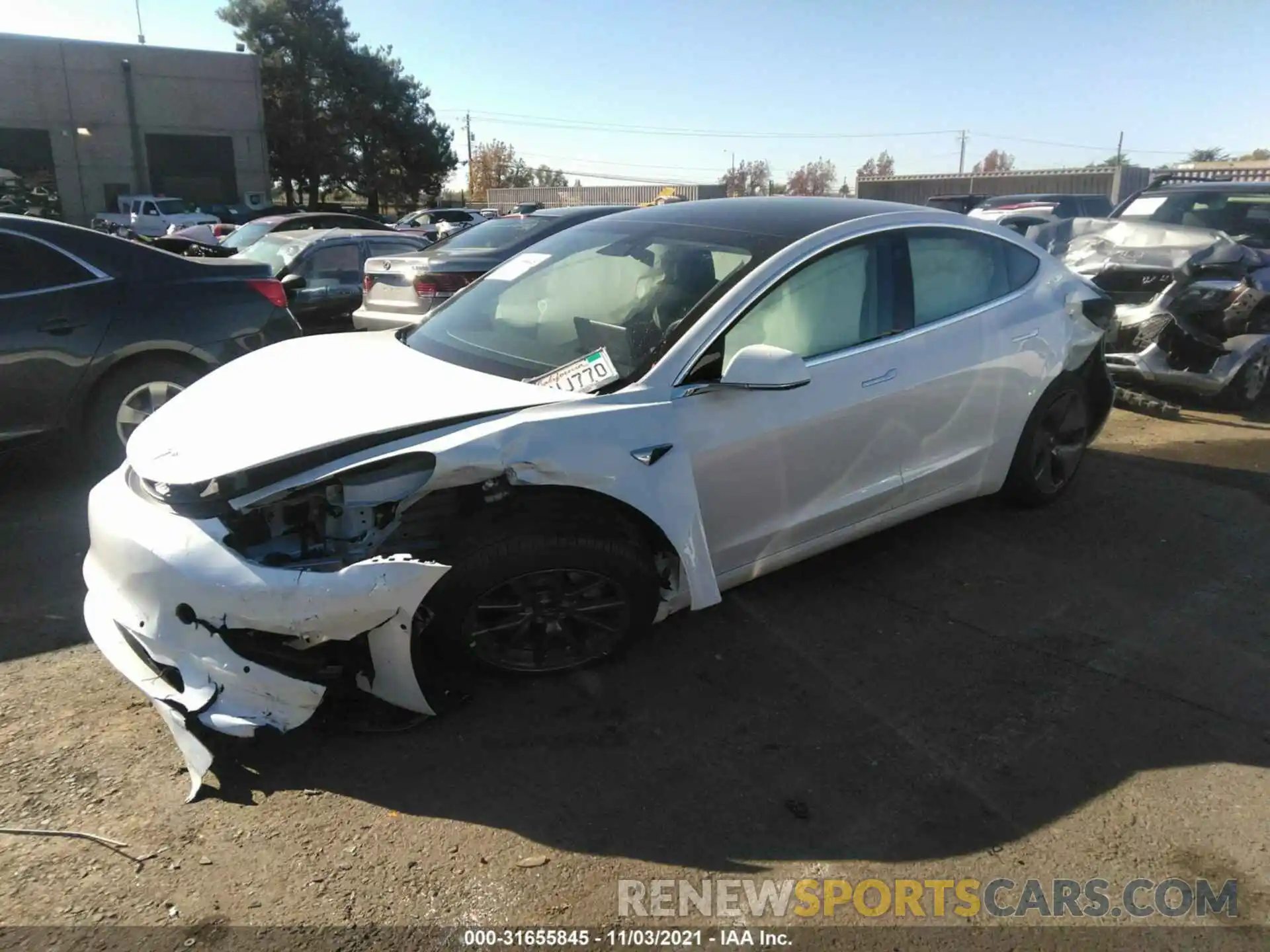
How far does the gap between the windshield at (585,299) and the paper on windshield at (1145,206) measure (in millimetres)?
7301

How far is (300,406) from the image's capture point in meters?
3.16

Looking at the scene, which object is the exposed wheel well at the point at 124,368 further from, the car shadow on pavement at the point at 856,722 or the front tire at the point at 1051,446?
the front tire at the point at 1051,446

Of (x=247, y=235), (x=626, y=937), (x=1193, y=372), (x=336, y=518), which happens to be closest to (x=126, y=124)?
(x=247, y=235)

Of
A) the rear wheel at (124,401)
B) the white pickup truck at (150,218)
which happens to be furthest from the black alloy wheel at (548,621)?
the white pickup truck at (150,218)

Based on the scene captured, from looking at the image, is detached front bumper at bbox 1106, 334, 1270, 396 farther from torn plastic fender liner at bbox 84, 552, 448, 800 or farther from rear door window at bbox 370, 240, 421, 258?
rear door window at bbox 370, 240, 421, 258

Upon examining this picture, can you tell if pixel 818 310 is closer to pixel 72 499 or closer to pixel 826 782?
pixel 826 782

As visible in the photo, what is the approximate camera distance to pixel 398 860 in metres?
2.50

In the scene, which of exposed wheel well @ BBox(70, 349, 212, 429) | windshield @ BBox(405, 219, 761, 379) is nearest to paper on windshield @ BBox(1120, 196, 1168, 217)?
windshield @ BBox(405, 219, 761, 379)

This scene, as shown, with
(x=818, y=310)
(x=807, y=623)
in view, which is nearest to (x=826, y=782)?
(x=807, y=623)

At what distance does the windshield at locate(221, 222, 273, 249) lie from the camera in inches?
563

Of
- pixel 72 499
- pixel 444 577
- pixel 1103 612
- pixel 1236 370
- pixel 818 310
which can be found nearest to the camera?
pixel 444 577

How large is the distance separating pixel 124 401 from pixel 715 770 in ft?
14.4

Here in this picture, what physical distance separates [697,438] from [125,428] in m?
3.92

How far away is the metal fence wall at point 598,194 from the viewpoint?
1481 inches
